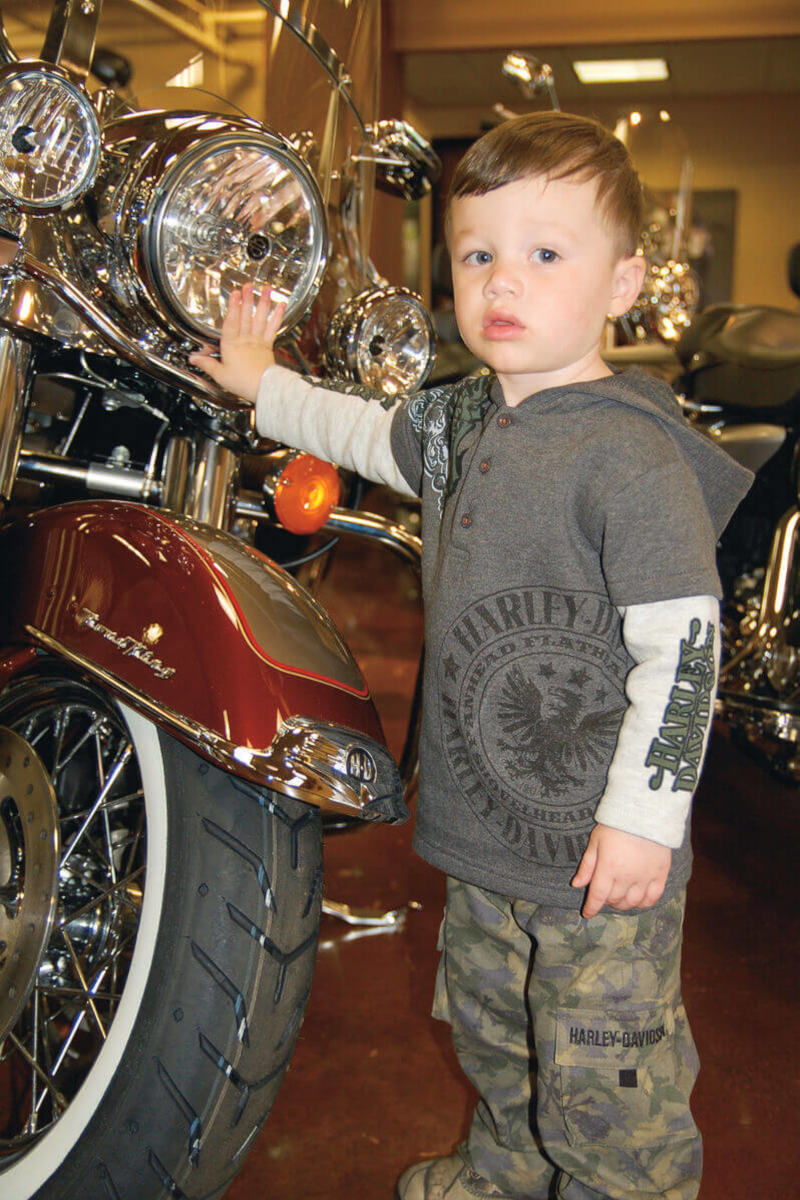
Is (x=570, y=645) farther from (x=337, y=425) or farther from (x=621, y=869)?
(x=337, y=425)

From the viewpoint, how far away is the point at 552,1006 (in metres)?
0.86

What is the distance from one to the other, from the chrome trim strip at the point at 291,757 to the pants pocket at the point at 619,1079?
25 centimetres

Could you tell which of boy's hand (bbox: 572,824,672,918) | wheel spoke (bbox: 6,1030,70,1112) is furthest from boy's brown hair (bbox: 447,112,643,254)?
wheel spoke (bbox: 6,1030,70,1112)

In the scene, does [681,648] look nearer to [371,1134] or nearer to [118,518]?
[118,518]

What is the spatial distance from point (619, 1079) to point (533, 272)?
612 mm

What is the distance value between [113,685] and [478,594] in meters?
0.28

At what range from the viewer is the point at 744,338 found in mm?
1909

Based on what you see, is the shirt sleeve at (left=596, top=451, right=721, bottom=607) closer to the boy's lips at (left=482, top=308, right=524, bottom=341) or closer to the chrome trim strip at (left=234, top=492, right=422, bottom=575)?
the boy's lips at (left=482, top=308, right=524, bottom=341)

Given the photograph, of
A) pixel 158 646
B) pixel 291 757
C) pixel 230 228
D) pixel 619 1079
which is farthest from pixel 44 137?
pixel 619 1079

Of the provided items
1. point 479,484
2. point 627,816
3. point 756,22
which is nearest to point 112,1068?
point 627,816

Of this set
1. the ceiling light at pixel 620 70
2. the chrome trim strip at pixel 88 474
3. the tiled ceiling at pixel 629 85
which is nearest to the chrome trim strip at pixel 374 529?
the chrome trim strip at pixel 88 474

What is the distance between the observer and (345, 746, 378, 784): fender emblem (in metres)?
0.77

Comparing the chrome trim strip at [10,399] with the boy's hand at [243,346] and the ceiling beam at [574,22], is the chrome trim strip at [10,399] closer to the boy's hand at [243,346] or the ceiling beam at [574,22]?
the boy's hand at [243,346]

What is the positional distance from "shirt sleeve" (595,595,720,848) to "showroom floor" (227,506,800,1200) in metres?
0.44
